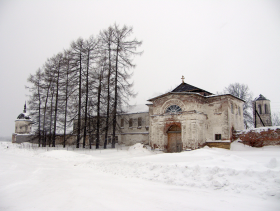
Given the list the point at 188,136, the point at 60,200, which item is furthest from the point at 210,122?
the point at 60,200

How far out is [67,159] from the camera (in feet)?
52.9

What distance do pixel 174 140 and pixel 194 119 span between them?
11.4 feet

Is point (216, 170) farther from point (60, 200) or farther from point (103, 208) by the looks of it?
point (60, 200)

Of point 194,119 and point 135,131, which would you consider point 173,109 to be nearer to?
point 194,119

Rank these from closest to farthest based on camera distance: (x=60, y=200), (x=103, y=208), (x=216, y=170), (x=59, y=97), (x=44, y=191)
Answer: (x=103, y=208) < (x=60, y=200) < (x=44, y=191) < (x=216, y=170) < (x=59, y=97)

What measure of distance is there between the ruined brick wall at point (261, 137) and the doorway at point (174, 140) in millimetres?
6360

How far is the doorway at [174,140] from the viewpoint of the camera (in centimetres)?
2200

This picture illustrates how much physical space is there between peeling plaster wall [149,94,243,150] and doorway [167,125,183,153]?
1.81ft

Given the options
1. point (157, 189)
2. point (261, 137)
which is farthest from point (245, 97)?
point (157, 189)

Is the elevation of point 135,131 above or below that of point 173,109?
below

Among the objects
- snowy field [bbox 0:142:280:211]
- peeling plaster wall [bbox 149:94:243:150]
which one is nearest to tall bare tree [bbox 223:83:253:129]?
peeling plaster wall [bbox 149:94:243:150]

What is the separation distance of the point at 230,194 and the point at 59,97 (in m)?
26.7

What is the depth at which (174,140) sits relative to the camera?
73.1 feet

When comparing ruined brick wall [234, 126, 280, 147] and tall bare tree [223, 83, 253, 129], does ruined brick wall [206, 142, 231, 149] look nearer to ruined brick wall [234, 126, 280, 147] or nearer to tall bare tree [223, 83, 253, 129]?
ruined brick wall [234, 126, 280, 147]
